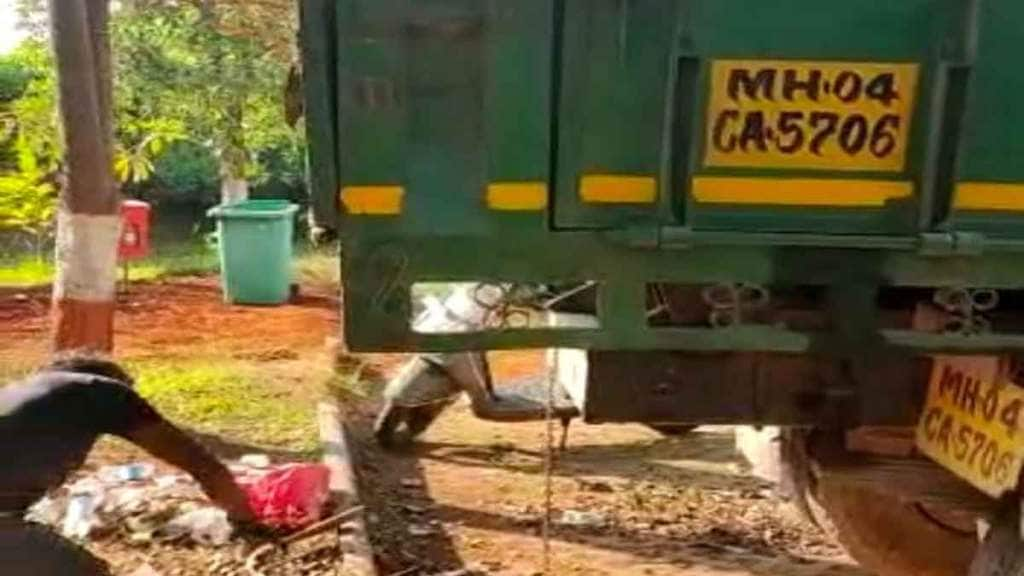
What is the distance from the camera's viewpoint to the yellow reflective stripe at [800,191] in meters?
3.09

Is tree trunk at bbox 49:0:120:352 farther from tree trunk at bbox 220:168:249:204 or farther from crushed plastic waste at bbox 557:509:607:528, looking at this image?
tree trunk at bbox 220:168:249:204

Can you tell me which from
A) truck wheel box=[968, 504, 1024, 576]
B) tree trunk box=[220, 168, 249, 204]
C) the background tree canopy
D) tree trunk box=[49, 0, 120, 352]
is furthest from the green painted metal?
tree trunk box=[220, 168, 249, 204]

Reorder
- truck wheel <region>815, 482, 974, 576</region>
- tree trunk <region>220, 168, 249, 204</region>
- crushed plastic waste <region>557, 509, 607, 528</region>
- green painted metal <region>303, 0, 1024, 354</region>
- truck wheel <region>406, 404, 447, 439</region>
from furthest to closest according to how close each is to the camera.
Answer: tree trunk <region>220, 168, 249, 204</region>, truck wheel <region>406, 404, 447, 439</region>, crushed plastic waste <region>557, 509, 607, 528</region>, truck wheel <region>815, 482, 974, 576</region>, green painted metal <region>303, 0, 1024, 354</region>

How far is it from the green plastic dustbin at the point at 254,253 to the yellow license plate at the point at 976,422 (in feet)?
30.3

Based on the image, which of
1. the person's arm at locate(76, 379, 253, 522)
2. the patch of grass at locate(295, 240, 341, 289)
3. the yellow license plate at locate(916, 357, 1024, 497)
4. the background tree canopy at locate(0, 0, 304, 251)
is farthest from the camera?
the patch of grass at locate(295, 240, 341, 289)

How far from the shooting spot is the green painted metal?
3.00m

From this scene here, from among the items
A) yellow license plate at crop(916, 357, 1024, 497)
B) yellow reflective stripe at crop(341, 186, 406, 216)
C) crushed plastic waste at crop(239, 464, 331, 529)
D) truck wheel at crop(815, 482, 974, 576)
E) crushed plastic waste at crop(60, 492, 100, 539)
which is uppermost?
yellow reflective stripe at crop(341, 186, 406, 216)

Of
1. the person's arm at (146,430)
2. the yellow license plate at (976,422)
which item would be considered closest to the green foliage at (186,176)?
the person's arm at (146,430)

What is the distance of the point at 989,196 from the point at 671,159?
61 cm

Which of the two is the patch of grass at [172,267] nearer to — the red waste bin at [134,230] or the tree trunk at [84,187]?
the red waste bin at [134,230]

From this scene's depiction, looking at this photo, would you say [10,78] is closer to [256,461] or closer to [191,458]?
[256,461]

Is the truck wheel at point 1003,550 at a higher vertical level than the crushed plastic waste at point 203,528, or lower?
higher

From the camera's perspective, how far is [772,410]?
11.6 ft

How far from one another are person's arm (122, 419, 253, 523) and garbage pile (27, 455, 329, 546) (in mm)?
275
